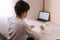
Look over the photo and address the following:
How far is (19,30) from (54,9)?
1.12 meters

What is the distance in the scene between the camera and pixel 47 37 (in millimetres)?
1681

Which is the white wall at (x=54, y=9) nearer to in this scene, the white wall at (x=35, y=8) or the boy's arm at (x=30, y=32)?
the white wall at (x=35, y=8)

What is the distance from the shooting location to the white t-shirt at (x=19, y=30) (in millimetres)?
1473

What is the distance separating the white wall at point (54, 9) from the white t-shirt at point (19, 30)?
2.89ft

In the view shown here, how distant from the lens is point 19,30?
1.48 metres

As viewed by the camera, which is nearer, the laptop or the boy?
the boy

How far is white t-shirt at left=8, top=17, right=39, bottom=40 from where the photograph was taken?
1473 millimetres

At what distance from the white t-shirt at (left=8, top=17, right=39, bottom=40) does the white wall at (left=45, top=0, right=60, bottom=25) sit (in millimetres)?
882

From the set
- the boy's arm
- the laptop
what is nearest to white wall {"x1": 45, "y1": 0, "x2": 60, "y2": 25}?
the laptop

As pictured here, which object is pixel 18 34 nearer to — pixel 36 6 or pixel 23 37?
pixel 23 37

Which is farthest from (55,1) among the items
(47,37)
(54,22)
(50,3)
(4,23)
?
(4,23)

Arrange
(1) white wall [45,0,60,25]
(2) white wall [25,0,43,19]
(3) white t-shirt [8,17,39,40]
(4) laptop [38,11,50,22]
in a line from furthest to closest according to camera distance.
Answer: (2) white wall [25,0,43,19]
(4) laptop [38,11,50,22]
(1) white wall [45,0,60,25]
(3) white t-shirt [8,17,39,40]

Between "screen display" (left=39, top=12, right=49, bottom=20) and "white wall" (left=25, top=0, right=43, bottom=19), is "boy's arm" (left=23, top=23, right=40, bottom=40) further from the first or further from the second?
"white wall" (left=25, top=0, right=43, bottom=19)

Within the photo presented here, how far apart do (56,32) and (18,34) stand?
2.05ft
